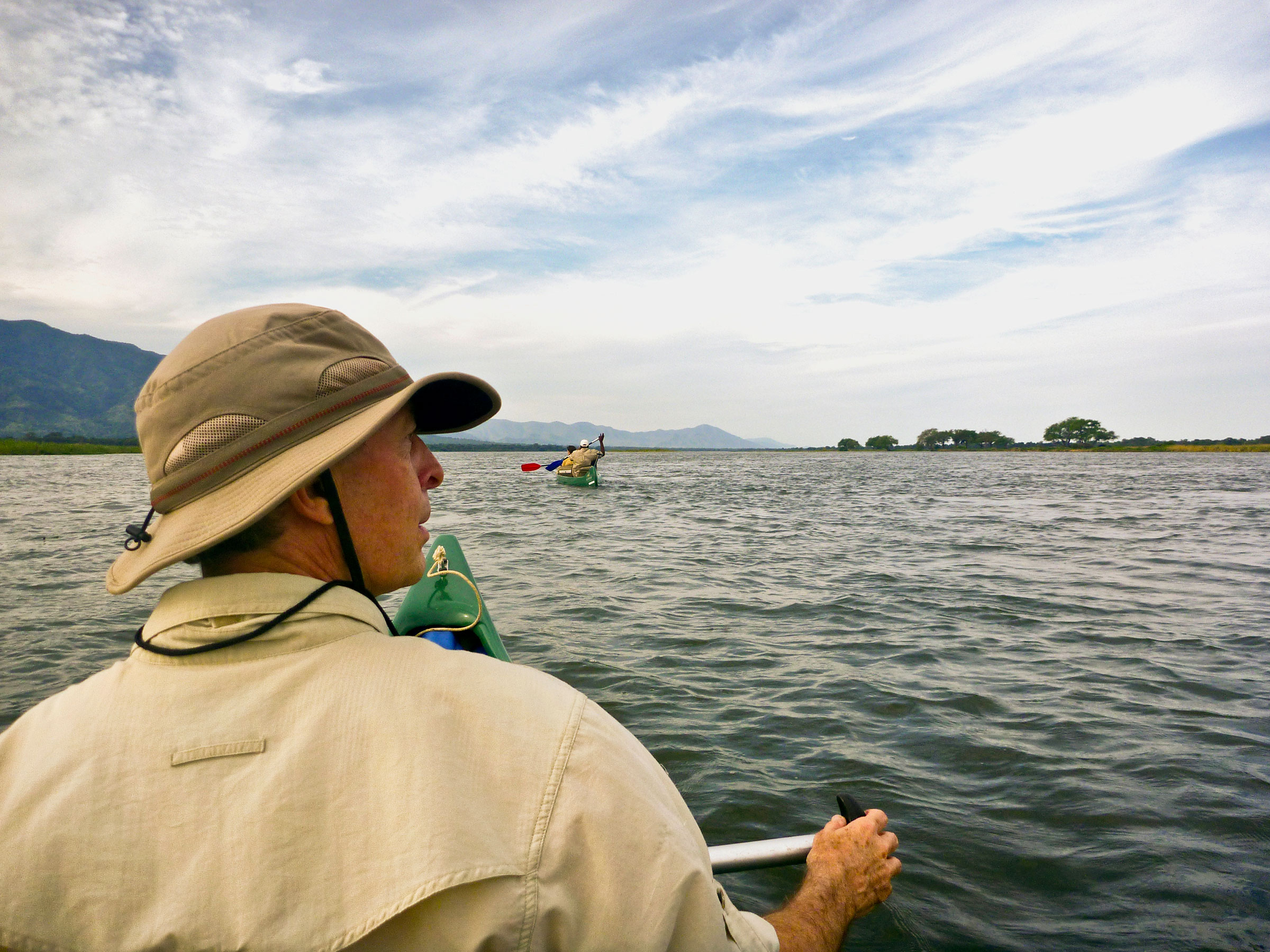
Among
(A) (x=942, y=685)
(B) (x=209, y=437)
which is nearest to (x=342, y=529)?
(B) (x=209, y=437)

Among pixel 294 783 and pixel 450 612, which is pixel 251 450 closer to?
pixel 294 783

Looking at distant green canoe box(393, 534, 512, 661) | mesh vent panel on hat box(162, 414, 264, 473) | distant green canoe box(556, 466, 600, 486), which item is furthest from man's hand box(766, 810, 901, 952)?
distant green canoe box(556, 466, 600, 486)

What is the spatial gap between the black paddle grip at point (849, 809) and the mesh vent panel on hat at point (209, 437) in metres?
2.56

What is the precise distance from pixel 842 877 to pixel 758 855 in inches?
12.7

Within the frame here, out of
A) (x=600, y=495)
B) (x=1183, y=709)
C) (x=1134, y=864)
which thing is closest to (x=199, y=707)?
(x=1134, y=864)

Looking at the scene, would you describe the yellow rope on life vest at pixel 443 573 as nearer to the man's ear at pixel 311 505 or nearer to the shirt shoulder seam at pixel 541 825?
the man's ear at pixel 311 505

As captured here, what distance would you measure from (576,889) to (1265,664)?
8.91 meters

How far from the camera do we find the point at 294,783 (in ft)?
4.35

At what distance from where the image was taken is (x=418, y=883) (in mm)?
1288

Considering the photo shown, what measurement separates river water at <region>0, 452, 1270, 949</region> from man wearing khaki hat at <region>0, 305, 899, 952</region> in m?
2.92

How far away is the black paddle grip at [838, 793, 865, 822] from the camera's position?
2.97 m

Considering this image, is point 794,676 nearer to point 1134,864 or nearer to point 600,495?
point 1134,864

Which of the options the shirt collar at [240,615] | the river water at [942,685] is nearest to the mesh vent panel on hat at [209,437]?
the shirt collar at [240,615]

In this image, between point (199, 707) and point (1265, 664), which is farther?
point (1265, 664)
